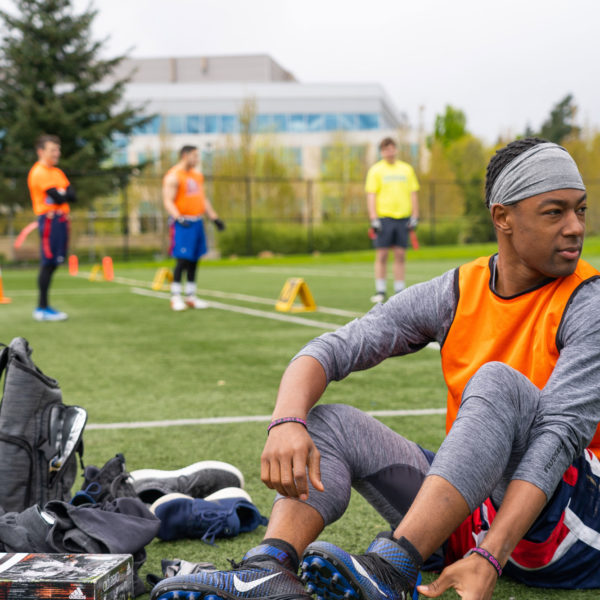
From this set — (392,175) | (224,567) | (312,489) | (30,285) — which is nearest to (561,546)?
(312,489)

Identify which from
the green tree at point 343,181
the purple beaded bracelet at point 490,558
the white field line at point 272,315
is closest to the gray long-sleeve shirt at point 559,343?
the purple beaded bracelet at point 490,558

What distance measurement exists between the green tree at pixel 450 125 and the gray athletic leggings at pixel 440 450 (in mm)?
71884

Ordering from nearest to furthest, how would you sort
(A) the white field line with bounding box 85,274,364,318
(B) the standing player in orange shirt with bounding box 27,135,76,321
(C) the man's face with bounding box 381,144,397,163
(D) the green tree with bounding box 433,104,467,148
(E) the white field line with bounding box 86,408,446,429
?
(E) the white field line with bounding box 86,408,446,429 < (B) the standing player in orange shirt with bounding box 27,135,76,321 < (A) the white field line with bounding box 85,274,364,318 < (C) the man's face with bounding box 381,144,397,163 < (D) the green tree with bounding box 433,104,467,148

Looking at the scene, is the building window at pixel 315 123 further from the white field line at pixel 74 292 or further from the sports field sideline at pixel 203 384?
the sports field sideline at pixel 203 384

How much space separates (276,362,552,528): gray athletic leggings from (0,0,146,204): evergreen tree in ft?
101

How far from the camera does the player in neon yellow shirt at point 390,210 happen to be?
10.5m

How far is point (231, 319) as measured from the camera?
9.15m

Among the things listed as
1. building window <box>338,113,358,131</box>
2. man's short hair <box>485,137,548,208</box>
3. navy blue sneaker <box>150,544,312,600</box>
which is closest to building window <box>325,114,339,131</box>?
building window <box>338,113,358,131</box>

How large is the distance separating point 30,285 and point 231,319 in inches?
355

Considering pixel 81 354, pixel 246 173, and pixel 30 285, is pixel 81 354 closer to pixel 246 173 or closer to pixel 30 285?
pixel 30 285

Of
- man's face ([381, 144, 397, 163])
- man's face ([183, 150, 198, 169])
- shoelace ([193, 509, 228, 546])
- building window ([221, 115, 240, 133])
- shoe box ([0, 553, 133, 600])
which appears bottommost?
shoelace ([193, 509, 228, 546])

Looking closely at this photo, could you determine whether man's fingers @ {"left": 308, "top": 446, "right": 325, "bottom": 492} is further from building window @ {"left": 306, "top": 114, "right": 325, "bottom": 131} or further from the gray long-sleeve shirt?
building window @ {"left": 306, "top": 114, "right": 325, "bottom": 131}

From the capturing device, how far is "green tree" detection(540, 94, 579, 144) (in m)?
A: 62.2

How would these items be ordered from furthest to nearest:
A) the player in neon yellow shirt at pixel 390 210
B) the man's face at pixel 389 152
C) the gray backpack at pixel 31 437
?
the player in neon yellow shirt at pixel 390 210 → the man's face at pixel 389 152 → the gray backpack at pixel 31 437
